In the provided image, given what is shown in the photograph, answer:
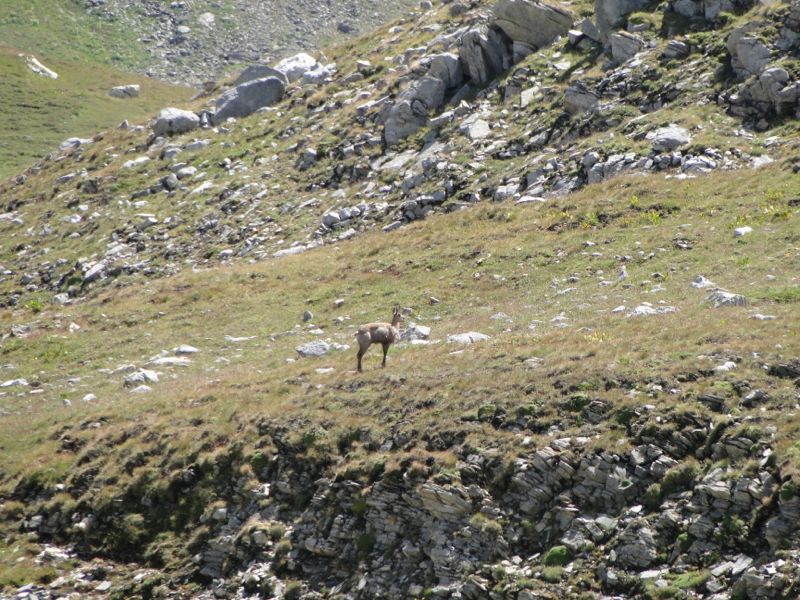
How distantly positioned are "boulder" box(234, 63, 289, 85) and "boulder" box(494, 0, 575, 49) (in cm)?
2094

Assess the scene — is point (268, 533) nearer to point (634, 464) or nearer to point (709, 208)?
point (634, 464)

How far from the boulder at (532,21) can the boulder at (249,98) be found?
20351 millimetres

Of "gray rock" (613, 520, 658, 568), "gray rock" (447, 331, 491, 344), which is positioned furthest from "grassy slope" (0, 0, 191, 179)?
"gray rock" (613, 520, 658, 568)

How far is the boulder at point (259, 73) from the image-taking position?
231 ft

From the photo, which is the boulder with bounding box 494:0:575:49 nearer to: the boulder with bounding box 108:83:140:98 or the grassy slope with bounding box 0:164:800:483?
the grassy slope with bounding box 0:164:800:483

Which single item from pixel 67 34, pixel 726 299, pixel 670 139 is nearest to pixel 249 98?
pixel 670 139

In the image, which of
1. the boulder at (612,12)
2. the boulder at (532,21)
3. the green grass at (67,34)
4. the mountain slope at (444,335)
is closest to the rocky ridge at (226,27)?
the green grass at (67,34)

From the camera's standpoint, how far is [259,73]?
236 feet

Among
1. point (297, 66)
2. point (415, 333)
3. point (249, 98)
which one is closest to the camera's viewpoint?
point (415, 333)

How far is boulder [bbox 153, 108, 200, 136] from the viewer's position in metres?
68.6

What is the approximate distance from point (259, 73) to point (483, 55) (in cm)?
2322

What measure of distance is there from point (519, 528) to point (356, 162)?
124 ft

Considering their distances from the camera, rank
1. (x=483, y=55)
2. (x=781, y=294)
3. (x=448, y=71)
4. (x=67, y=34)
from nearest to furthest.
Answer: (x=781, y=294) → (x=483, y=55) → (x=448, y=71) → (x=67, y=34)

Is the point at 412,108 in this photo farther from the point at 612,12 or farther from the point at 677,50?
the point at 677,50
